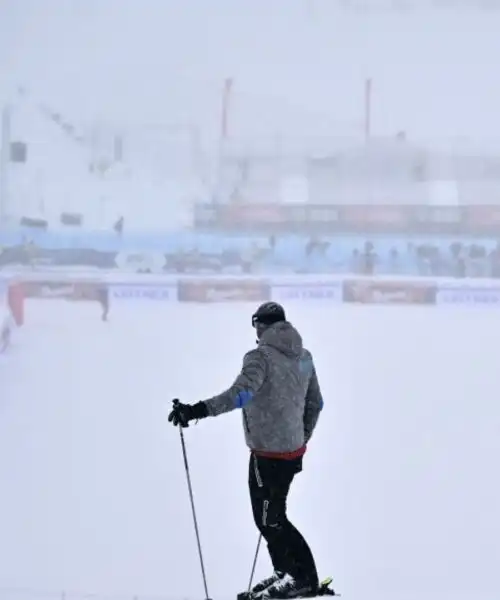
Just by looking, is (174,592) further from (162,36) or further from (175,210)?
(162,36)

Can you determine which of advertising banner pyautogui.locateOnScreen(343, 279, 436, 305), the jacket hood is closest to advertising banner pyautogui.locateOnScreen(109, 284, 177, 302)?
advertising banner pyautogui.locateOnScreen(343, 279, 436, 305)

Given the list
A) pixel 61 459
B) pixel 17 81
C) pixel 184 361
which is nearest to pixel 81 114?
pixel 17 81

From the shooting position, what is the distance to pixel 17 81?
4969 millimetres

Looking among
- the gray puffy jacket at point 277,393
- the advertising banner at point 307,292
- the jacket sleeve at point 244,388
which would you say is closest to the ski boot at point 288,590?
the gray puffy jacket at point 277,393

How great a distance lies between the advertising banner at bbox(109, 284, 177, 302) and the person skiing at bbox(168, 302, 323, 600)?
2224mm

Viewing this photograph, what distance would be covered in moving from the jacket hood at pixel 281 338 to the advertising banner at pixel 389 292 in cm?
216

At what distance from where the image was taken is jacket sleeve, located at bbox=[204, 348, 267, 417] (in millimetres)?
2552

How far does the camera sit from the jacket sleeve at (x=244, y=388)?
2552mm

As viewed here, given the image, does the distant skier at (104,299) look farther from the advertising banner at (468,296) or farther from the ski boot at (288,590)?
the ski boot at (288,590)

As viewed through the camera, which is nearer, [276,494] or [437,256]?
[276,494]

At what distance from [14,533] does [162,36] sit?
2442 millimetres

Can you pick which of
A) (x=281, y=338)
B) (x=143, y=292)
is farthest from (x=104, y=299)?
(x=281, y=338)

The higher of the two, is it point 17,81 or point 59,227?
point 17,81

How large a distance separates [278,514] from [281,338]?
48 centimetres
